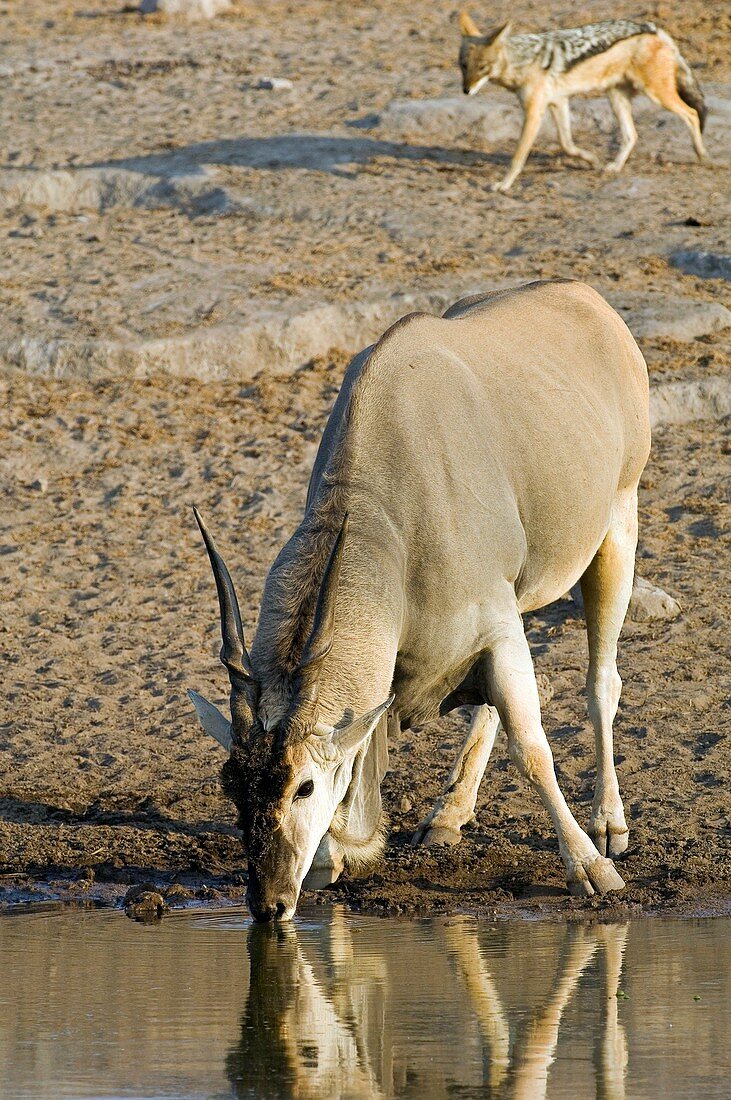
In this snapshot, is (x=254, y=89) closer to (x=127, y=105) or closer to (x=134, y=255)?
(x=127, y=105)

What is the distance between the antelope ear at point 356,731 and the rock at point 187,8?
16.8 metres

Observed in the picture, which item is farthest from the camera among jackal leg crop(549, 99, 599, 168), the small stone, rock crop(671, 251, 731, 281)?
jackal leg crop(549, 99, 599, 168)

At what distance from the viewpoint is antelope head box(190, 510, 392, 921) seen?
4816 millimetres

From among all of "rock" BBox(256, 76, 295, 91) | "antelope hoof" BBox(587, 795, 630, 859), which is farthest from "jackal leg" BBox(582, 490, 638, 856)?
"rock" BBox(256, 76, 295, 91)

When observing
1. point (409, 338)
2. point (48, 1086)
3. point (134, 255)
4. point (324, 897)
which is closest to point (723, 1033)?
point (48, 1086)

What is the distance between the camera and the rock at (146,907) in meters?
5.78

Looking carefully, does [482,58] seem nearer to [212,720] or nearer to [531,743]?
[531,743]

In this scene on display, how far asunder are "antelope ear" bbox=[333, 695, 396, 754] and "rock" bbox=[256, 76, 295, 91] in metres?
13.6

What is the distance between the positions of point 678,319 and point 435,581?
6.51 meters

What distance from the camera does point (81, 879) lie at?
625 cm

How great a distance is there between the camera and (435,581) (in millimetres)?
5461

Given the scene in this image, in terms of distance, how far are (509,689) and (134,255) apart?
27.6 feet

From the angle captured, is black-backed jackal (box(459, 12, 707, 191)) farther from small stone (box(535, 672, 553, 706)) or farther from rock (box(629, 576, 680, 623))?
small stone (box(535, 672, 553, 706))

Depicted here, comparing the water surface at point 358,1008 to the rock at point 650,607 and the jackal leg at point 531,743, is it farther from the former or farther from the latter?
the rock at point 650,607
